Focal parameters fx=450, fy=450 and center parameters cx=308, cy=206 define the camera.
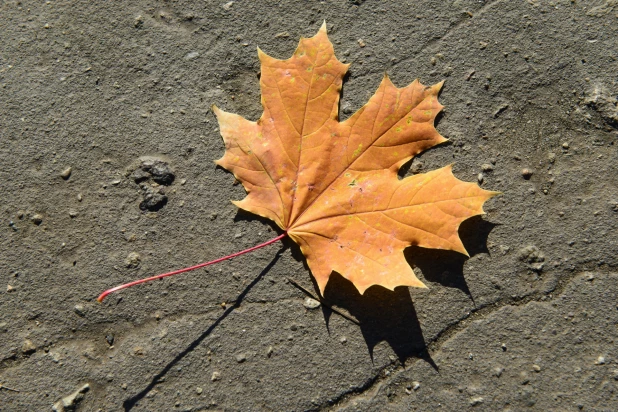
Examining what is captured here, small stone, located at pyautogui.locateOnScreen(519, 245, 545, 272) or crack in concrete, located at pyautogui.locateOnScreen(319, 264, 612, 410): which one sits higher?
small stone, located at pyautogui.locateOnScreen(519, 245, 545, 272)

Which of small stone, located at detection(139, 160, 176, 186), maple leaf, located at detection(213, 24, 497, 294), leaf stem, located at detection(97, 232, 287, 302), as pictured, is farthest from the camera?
small stone, located at detection(139, 160, 176, 186)

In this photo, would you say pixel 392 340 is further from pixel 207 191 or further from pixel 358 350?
pixel 207 191

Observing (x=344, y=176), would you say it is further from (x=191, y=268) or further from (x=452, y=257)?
(x=191, y=268)

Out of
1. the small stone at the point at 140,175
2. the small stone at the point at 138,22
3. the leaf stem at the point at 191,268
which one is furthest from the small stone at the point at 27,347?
the small stone at the point at 138,22

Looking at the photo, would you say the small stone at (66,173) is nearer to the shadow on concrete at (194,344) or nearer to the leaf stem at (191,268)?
the leaf stem at (191,268)

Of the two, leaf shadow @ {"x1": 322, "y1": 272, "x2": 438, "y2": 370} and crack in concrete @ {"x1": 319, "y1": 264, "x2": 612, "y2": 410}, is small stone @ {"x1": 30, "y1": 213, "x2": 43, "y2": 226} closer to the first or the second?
leaf shadow @ {"x1": 322, "y1": 272, "x2": 438, "y2": 370}

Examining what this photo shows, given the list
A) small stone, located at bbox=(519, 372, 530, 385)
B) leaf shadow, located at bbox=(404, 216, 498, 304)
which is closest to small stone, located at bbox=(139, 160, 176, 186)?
leaf shadow, located at bbox=(404, 216, 498, 304)

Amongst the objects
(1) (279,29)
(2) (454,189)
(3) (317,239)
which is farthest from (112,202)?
(2) (454,189)

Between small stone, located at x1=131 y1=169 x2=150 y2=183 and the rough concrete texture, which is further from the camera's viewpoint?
small stone, located at x1=131 y1=169 x2=150 y2=183

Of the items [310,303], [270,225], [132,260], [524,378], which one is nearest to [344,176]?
[270,225]
